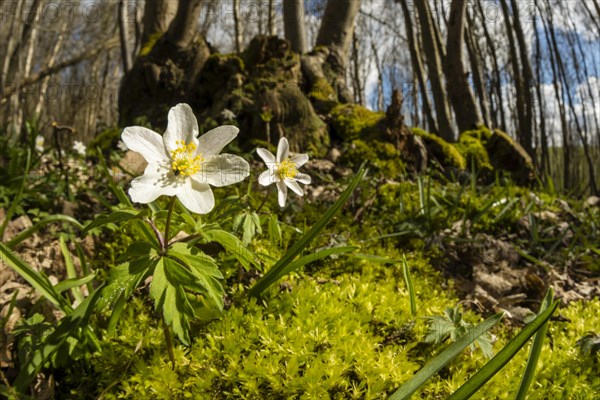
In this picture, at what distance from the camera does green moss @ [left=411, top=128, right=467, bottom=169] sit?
4324mm

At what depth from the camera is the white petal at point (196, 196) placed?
45.2 inches

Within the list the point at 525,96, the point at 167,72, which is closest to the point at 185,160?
the point at 167,72

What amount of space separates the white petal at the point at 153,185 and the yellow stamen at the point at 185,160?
34 millimetres

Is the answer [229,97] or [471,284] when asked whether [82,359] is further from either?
[229,97]

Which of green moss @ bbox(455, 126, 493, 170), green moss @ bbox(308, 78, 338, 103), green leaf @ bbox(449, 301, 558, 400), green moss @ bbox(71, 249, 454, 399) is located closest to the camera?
green leaf @ bbox(449, 301, 558, 400)

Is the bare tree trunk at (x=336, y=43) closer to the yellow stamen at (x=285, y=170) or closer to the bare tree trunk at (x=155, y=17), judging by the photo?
the bare tree trunk at (x=155, y=17)

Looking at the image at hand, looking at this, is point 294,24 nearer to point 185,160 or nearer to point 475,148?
point 475,148

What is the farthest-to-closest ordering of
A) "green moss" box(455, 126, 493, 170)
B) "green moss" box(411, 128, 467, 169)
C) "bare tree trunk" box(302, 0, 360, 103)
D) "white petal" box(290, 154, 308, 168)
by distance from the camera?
"bare tree trunk" box(302, 0, 360, 103) < "green moss" box(455, 126, 493, 170) < "green moss" box(411, 128, 467, 169) < "white petal" box(290, 154, 308, 168)

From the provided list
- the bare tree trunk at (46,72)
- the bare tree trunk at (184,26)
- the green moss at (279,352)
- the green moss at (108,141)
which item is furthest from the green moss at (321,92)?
the bare tree trunk at (46,72)

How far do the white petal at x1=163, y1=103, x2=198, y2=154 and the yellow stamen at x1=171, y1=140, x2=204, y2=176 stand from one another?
0.02 metres

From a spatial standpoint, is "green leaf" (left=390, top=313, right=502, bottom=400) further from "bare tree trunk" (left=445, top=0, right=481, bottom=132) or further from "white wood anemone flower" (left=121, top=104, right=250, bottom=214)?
"bare tree trunk" (left=445, top=0, right=481, bottom=132)

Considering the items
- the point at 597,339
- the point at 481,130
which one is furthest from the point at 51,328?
the point at 481,130

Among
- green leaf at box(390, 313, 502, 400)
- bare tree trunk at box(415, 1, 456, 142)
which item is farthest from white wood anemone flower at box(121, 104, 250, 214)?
bare tree trunk at box(415, 1, 456, 142)

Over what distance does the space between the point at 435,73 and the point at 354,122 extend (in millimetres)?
2664
